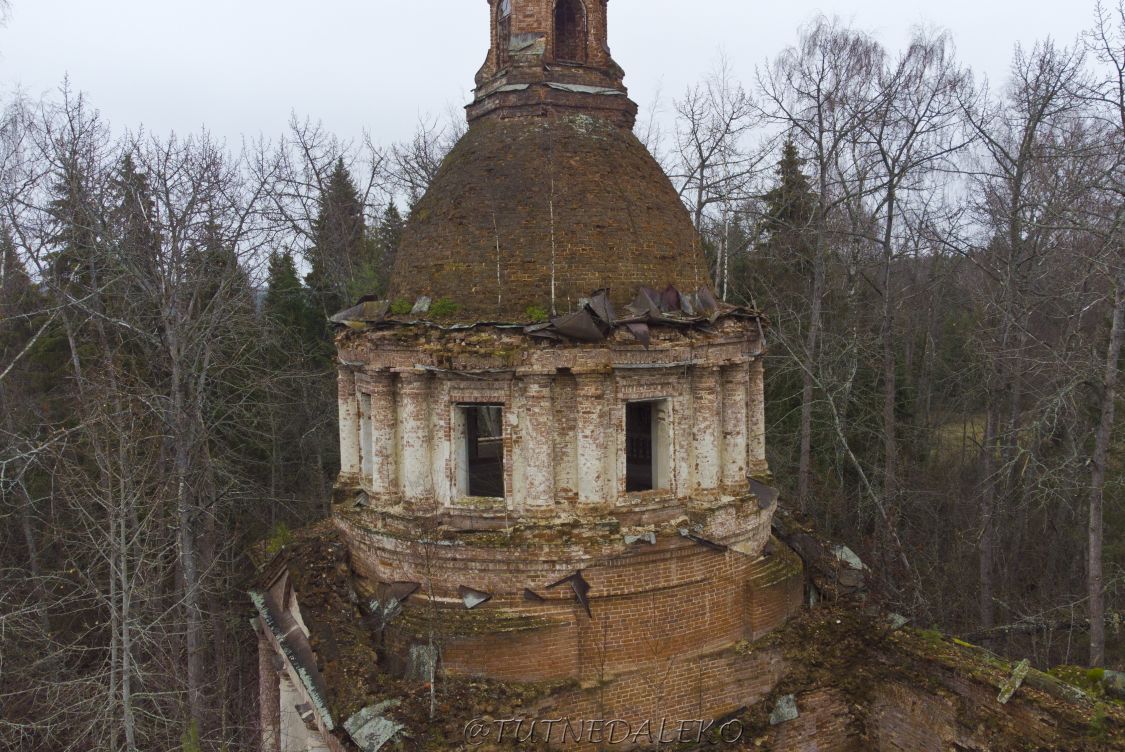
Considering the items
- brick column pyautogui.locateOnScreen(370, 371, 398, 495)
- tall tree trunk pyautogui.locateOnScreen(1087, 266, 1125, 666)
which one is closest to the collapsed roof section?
brick column pyautogui.locateOnScreen(370, 371, 398, 495)

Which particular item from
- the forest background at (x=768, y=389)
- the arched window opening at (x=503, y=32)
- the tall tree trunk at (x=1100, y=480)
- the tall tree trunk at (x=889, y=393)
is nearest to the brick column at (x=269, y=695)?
the forest background at (x=768, y=389)

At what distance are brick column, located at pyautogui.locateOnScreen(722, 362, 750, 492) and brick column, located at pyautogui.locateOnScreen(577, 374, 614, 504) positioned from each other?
2.14m

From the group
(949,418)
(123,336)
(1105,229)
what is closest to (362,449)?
(123,336)

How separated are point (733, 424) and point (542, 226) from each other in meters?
4.01

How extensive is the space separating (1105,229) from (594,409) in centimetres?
985

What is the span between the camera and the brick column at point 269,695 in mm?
12062

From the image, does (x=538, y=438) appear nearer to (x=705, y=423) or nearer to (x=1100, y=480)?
(x=705, y=423)

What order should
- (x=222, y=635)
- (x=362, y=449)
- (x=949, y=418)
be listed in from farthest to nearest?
1. (x=949, y=418)
2. (x=222, y=635)
3. (x=362, y=449)

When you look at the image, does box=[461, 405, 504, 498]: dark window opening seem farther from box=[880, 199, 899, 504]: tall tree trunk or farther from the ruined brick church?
box=[880, 199, 899, 504]: tall tree trunk

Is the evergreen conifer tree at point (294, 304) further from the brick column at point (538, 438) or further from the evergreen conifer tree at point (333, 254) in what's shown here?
the brick column at point (538, 438)

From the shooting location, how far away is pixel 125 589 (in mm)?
9500

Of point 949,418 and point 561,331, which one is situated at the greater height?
point 561,331

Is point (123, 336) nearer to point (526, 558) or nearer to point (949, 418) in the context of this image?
point (526, 558)

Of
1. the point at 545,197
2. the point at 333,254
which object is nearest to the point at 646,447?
the point at 545,197
